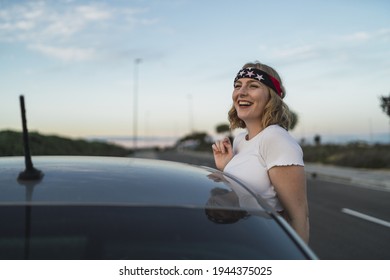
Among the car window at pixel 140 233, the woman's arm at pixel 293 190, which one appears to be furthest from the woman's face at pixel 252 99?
the car window at pixel 140 233

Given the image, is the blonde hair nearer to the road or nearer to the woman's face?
the woman's face

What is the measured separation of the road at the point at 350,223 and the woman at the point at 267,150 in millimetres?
3409

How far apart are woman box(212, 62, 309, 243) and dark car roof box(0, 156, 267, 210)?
0.28m

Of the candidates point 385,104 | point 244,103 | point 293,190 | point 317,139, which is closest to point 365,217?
point 244,103

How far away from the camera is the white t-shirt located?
2203 mm

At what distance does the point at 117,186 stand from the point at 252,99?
119cm

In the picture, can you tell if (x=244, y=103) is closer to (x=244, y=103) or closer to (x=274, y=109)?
(x=244, y=103)

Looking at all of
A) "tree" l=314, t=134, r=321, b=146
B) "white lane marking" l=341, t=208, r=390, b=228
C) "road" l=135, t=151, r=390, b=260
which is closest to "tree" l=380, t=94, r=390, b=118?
"road" l=135, t=151, r=390, b=260

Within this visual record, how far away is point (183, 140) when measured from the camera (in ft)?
447

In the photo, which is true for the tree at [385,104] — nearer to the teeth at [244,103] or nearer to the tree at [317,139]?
the teeth at [244,103]
